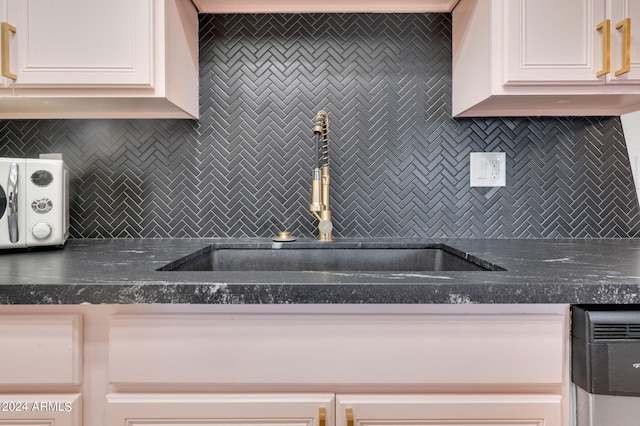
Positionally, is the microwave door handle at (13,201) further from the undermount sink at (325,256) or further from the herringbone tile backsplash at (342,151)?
the undermount sink at (325,256)

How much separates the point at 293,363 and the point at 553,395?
0.48 meters

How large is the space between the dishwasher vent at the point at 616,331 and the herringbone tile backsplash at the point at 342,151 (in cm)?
77

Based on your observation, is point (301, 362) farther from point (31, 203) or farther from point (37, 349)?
point (31, 203)

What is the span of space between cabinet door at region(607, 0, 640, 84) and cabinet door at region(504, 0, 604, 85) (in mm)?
32

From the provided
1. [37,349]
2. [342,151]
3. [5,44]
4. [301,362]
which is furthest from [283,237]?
[5,44]

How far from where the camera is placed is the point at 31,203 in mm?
1151

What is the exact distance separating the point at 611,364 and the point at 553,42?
0.87 m

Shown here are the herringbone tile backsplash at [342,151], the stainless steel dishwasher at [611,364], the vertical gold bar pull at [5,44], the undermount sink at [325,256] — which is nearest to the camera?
the stainless steel dishwasher at [611,364]

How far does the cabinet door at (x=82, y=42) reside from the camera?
1121 mm

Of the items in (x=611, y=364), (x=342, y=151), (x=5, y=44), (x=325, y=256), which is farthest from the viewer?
(x=342, y=151)

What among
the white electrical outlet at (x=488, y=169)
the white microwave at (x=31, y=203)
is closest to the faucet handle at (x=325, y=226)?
the white electrical outlet at (x=488, y=169)

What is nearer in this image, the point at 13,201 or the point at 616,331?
the point at 616,331

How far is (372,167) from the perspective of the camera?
147 cm

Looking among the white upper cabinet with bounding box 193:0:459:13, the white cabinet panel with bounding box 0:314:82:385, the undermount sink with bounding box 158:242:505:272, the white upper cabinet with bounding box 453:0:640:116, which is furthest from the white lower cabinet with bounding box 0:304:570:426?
the white upper cabinet with bounding box 193:0:459:13
